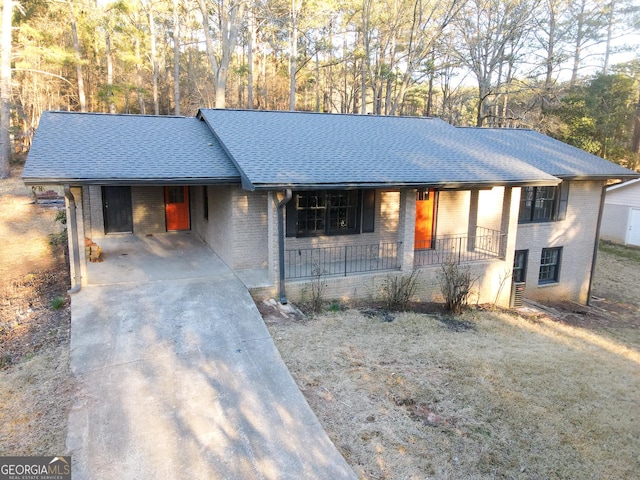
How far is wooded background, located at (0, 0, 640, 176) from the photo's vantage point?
88.2ft

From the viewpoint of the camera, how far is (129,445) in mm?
4504

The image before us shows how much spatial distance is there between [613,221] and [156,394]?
2649 cm

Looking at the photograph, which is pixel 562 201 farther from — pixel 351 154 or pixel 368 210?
pixel 351 154

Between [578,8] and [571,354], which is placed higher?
[578,8]

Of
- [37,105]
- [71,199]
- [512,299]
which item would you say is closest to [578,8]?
[512,299]

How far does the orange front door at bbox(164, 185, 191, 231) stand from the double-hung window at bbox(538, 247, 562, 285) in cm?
1197

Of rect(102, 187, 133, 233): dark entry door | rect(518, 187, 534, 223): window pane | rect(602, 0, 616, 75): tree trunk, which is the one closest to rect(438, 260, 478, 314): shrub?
rect(518, 187, 534, 223): window pane

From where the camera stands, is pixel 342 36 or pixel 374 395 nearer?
pixel 374 395

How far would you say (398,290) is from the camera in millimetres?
9992

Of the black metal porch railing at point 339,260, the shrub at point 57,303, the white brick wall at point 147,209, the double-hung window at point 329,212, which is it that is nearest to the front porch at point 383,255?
the black metal porch railing at point 339,260

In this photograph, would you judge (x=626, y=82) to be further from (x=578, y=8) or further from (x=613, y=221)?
(x=613, y=221)

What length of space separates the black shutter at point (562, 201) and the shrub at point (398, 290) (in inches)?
253

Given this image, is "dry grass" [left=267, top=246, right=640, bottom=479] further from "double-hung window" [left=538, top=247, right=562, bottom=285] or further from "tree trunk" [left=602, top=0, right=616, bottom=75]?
"tree trunk" [left=602, top=0, right=616, bottom=75]

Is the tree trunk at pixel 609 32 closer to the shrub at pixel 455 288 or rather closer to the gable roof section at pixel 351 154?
the gable roof section at pixel 351 154
